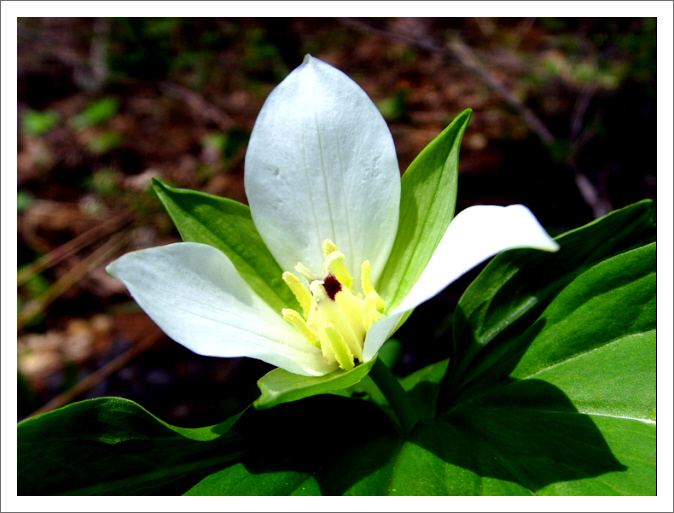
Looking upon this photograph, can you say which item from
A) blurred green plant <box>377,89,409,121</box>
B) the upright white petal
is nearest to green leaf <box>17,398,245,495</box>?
the upright white petal

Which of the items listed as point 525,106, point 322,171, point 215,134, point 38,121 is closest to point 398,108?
point 525,106

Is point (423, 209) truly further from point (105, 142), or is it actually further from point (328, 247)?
point (105, 142)

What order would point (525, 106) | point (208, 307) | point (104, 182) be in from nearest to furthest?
point (208, 307)
point (525, 106)
point (104, 182)

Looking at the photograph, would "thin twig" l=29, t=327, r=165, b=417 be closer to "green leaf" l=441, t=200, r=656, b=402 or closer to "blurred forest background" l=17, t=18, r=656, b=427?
"blurred forest background" l=17, t=18, r=656, b=427

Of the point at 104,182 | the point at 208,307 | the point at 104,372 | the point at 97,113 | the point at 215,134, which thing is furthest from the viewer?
the point at 97,113

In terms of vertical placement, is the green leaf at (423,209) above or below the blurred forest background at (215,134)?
below

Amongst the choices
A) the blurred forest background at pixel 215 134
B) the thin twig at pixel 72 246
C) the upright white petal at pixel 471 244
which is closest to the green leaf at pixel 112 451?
the upright white petal at pixel 471 244

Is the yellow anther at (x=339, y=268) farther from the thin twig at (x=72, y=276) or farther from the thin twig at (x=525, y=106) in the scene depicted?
the thin twig at (x=72, y=276)

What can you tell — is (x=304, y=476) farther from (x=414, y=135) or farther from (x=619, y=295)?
(x=414, y=135)

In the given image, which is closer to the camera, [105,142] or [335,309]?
[335,309]
